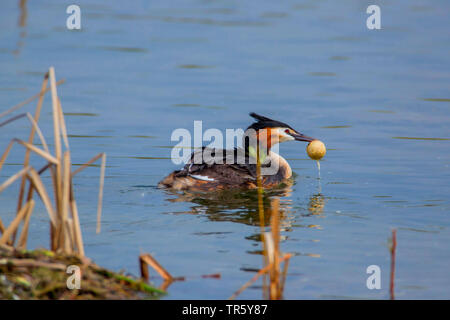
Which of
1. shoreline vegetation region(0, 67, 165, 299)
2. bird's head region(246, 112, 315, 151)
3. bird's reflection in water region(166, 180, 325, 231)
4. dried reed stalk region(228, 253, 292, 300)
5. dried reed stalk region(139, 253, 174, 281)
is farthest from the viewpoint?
bird's head region(246, 112, 315, 151)

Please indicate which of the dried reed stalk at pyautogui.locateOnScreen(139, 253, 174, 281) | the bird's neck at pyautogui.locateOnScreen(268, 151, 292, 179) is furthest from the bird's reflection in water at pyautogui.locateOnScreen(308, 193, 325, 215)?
the dried reed stalk at pyautogui.locateOnScreen(139, 253, 174, 281)

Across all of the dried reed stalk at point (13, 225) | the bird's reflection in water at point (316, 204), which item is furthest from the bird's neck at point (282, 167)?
the dried reed stalk at point (13, 225)

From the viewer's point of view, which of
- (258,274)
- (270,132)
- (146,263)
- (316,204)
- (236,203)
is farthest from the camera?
(270,132)

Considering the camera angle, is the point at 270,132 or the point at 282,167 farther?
the point at 270,132

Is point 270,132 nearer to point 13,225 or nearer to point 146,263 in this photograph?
point 146,263

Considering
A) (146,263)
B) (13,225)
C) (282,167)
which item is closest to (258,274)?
(146,263)

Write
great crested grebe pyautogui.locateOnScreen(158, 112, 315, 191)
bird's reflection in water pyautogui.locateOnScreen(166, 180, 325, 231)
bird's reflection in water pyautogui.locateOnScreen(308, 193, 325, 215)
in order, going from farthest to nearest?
great crested grebe pyautogui.locateOnScreen(158, 112, 315, 191), bird's reflection in water pyautogui.locateOnScreen(308, 193, 325, 215), bird's reflection in water pyautogui.locateOnScreen(166, 180, 325, 231)

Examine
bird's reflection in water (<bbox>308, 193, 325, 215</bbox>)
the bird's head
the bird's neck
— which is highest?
the bird's head

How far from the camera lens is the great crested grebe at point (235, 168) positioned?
1016cm

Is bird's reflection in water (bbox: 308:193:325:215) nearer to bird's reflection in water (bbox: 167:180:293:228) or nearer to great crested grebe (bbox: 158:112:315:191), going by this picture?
bird's reflection in water (bbox: 167:180:293:228)

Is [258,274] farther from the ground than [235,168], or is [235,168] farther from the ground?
[235,168]

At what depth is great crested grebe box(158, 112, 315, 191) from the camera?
10164 mm

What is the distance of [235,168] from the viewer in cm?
1039
